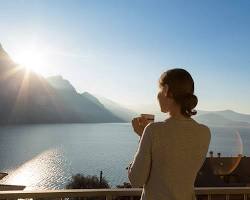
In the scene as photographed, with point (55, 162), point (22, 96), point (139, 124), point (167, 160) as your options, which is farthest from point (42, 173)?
point (22, 96)

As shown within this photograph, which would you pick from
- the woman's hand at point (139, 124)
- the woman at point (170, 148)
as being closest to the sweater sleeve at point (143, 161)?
the woman at point (170, 148)

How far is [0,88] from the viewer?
169250 millimetres

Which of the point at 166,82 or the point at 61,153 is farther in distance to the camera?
the point at 61,153

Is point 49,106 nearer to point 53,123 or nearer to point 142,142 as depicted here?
point 53,123

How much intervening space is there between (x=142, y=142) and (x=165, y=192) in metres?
0.23

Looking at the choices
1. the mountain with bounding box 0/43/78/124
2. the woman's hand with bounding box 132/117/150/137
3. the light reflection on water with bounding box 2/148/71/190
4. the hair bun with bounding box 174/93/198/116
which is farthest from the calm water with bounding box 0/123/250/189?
the mountain with bounding box 0/43/78/124

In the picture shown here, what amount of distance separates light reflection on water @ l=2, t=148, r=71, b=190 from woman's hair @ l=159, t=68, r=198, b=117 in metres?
58.4

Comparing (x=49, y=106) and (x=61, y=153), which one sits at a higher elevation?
(x=49, y=106)

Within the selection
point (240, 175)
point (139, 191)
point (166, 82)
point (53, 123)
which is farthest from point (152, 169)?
point (53, 123)

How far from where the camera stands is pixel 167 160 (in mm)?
1848

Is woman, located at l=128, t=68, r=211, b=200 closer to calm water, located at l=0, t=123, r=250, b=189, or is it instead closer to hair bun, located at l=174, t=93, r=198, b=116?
hair bun, located at l=174, t=93, r=198, b=116

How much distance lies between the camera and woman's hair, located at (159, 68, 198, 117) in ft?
6.08

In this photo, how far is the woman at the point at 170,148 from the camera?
1.84m

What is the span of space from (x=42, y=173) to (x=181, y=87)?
71879 millimetres
